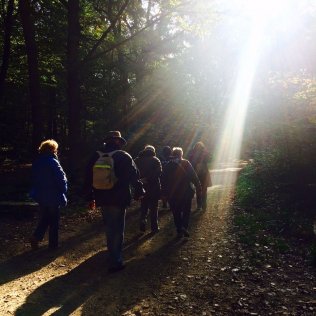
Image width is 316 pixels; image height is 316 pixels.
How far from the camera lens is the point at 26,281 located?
6.48m

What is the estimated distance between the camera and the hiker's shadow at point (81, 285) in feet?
17.9

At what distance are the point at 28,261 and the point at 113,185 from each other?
2618 millimetres

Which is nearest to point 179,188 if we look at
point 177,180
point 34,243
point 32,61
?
point 177,180

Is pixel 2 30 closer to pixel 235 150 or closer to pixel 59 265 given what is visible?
pixel 59 265

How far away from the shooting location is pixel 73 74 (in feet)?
47.6

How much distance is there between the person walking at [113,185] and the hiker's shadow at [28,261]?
1558mm

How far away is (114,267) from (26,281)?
152 centimetres

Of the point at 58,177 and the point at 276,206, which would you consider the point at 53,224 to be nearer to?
the point at 58,177

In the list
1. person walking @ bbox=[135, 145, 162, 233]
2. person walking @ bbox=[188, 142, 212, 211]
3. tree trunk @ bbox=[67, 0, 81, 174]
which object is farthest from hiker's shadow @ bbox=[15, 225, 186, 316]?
tree trunk @ bbox=[67, 0, 81, 174]

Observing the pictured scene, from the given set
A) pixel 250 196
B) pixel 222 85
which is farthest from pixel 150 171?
pixel 222 85

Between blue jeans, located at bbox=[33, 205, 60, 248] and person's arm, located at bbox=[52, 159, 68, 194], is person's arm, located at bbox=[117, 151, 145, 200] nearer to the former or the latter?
person's arm, located at bbox=[52, 159, 68, 194]

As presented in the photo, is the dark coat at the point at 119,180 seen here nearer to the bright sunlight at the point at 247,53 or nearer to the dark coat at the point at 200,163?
the dark coat at the point at 200,163

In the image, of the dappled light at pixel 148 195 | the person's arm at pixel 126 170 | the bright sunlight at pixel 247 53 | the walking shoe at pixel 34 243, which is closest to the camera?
the dappled light at pixel 148 195

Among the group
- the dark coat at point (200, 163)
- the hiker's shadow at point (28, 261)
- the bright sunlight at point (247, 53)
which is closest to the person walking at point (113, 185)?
the hiker's shadow at point (28, 261)
